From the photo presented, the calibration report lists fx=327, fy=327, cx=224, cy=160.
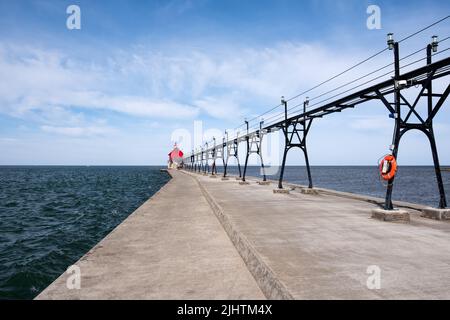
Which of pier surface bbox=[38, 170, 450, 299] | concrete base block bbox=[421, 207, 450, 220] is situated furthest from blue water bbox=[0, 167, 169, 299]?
concrete base block bbox=[421, 207, 450, 220]

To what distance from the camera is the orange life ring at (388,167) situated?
36.3 feet

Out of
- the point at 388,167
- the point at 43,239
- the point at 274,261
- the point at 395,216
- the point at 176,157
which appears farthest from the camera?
the point at 176,157

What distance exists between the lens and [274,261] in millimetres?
5910

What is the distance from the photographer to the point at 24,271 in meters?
9.64

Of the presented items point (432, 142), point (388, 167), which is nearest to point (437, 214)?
point (388, 167)

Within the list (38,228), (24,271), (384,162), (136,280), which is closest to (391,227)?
(384,162)

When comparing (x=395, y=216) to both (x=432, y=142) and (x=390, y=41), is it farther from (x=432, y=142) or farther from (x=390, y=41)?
(x=390, y=41)

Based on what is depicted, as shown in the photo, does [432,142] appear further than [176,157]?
No

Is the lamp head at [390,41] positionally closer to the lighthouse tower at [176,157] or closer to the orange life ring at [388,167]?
the orange life ring at [388,167]

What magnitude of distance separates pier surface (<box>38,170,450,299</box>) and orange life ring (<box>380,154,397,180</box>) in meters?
1.69

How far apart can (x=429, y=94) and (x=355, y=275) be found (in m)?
8.68

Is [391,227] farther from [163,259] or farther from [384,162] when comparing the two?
[163,259]

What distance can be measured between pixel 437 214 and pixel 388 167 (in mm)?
2093
